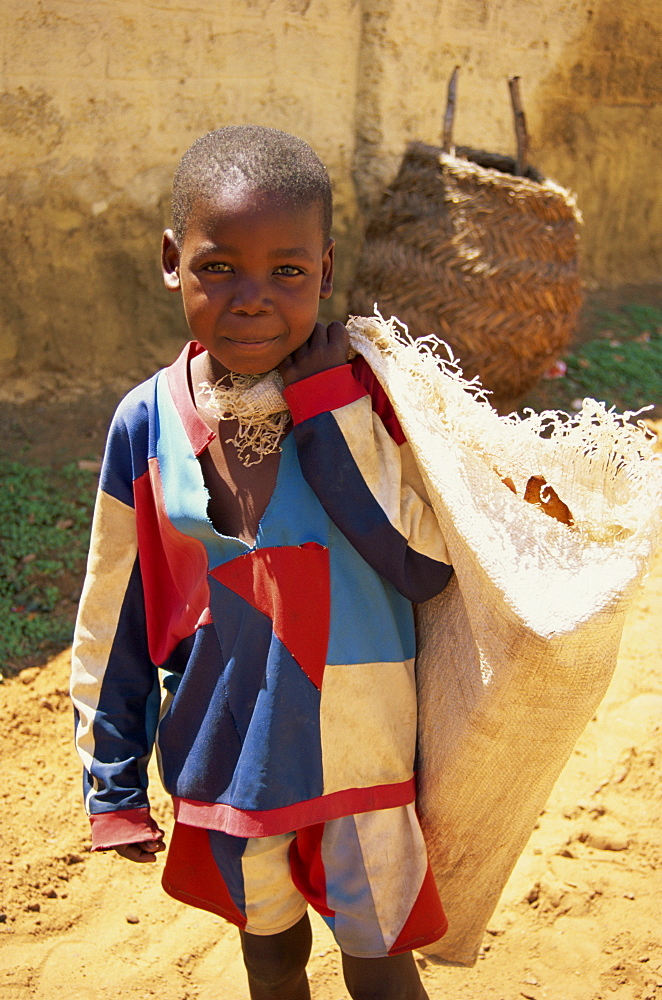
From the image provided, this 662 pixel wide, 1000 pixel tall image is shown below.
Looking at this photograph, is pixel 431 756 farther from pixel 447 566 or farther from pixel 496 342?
pixel 496 342

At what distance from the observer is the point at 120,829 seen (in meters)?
1.67

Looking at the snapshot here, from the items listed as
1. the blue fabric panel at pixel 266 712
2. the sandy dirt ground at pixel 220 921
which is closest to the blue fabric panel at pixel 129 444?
the blue fabric panel at pixel 266 712

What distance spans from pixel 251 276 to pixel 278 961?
4.19 feet

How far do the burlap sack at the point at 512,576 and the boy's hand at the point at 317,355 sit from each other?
46mm

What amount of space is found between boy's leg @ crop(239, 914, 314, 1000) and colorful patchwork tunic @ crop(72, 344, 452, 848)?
314 millimetres

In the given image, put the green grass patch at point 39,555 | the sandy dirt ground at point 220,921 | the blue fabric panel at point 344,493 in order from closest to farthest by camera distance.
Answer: the blue fabric panel at point 344,493, the sandy dirt ground at point 220,921, the green grass patch at point 39,555

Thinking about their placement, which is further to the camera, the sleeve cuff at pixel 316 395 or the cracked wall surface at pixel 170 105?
the cracked wall surface at pixel 170 105

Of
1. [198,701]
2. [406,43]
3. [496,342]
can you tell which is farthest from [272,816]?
[406,43]

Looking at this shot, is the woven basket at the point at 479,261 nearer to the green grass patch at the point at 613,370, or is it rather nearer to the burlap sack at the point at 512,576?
the green grass patch at the point at 613,370

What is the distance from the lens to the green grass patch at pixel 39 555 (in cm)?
323

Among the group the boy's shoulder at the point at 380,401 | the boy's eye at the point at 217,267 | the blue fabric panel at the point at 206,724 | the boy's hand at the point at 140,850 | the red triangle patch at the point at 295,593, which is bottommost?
the boy's hand at the point at 140,850

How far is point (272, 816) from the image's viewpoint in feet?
5.09

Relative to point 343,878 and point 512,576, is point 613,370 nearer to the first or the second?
point 512,576

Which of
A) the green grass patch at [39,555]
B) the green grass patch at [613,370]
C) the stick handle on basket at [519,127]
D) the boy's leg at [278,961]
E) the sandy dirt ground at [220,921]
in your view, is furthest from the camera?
the green grass patch at [613,370]
